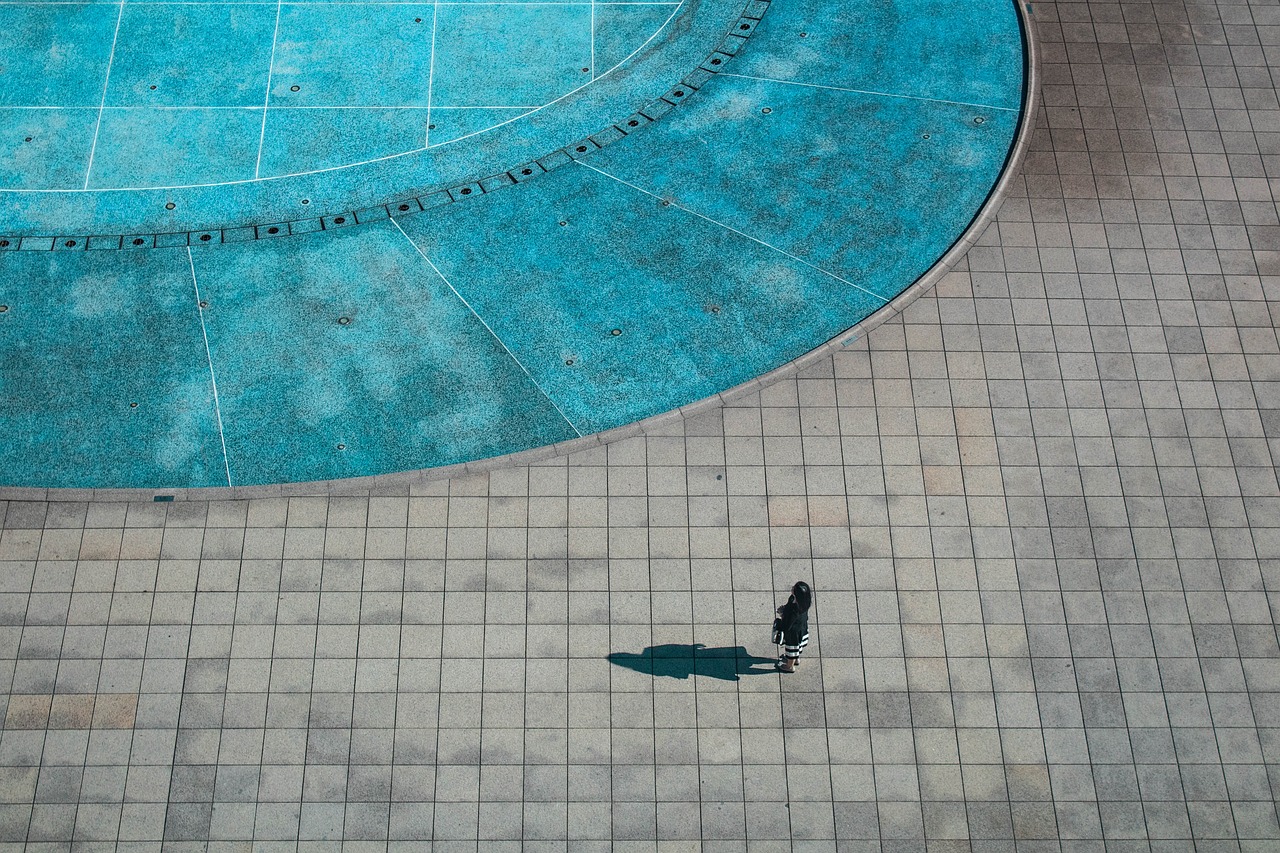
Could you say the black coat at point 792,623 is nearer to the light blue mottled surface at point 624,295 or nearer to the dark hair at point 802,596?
the dark hair at point 802,596

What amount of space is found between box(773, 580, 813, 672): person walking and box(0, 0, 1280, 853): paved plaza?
0.33m

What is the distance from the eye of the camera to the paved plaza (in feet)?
36.0

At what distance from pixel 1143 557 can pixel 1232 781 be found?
2.22 meters

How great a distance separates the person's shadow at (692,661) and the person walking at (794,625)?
0.35 metres

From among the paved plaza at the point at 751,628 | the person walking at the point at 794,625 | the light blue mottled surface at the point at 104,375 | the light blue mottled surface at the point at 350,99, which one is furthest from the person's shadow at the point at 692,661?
the light blue mottled surface at the point at 350,99

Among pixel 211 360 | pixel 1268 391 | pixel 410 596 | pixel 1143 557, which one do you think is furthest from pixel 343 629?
pixel 1268 391

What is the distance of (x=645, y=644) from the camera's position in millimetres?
11773

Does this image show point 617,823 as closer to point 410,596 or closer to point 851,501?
point 410,596

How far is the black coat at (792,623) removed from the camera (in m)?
11.1

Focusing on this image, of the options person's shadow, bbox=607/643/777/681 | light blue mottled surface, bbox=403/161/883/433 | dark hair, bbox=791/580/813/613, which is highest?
light blue mottled surface, bbox=403/161/883/433

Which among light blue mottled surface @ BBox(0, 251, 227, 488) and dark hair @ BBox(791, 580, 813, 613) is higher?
dark hair @ BBox(791, 580, 813, 613)

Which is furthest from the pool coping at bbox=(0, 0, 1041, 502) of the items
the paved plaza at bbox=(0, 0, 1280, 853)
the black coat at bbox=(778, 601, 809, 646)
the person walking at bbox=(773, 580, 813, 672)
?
the black coat at bbox=(778, 601, 809, 646)

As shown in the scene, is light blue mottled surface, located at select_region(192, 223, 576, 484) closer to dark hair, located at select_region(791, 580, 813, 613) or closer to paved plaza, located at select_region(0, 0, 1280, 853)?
paved plaza, located at select_region(0, 0, 1280, 853)

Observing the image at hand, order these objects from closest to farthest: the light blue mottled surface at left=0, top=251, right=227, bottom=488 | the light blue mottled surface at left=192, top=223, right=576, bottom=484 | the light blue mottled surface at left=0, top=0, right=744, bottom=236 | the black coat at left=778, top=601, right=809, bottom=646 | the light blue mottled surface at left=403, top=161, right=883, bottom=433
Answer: the black coat at left=778, top=601, right=809, bottom=646
the light blue mottled surface at left=0, top=251, right=227, bottom=488
the light blue mottled surface at left=192, top=223, right=576, bottom=484
the light blue mottled surface at left=403, top=161, right=883, bottom=433
the light blue mottled surface at left=0, top=0, right=744, bottom=236
